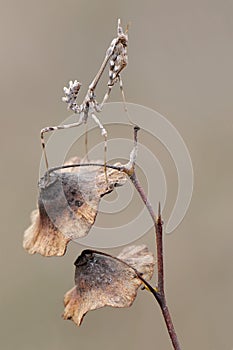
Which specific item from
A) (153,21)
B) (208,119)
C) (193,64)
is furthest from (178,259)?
(153,21)

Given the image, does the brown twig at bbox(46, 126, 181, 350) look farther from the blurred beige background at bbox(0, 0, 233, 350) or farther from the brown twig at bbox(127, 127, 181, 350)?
the blurred beige background at bbox(0, 0, 233, 350)

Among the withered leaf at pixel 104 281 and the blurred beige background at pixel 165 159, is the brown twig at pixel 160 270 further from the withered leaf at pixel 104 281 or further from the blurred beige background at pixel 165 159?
the blurred beige background at pixel 165 159

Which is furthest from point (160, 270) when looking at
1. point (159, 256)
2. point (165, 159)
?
point (165, 159)

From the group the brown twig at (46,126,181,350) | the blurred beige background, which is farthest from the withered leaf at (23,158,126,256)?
the blurred beige background

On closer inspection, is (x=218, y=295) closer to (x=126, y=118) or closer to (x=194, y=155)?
(x=194, y=155)

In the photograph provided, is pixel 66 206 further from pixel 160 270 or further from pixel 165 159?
pixel 165 159

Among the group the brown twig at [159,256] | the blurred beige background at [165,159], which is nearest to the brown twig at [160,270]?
the brown twig at [159,256]
